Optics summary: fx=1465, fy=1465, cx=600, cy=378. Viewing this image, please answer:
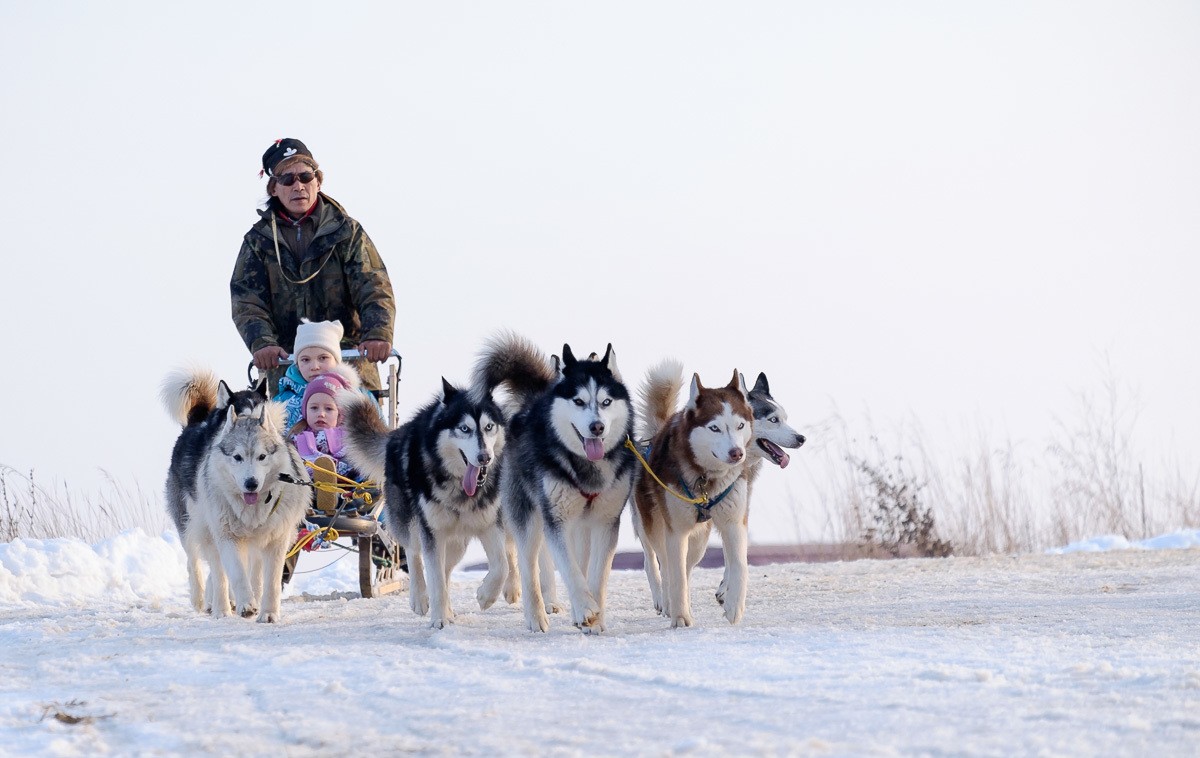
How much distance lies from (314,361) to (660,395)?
2.00 m

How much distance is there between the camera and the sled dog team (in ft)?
19.9

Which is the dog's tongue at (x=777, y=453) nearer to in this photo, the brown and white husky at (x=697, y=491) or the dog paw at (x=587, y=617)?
the brown and white husky at (x=697, y=491)

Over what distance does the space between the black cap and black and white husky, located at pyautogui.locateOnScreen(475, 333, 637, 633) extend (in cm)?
305

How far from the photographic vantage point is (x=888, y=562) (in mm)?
10469

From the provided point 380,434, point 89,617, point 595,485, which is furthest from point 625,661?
point 89,617

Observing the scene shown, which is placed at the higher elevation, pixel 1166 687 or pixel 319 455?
pixel 319 455

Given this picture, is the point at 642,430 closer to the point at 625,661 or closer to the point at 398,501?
the point at 398,501

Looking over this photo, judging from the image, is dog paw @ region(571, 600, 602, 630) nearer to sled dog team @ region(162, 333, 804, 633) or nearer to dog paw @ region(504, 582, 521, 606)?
sled dog team @ region(162, 333, 804, 633)

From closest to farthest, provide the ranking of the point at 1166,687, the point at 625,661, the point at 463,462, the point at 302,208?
the point at 1166,687, the point at 625,661, the point at 463,462, the point at 302,208

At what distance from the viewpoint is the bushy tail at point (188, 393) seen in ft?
26.1

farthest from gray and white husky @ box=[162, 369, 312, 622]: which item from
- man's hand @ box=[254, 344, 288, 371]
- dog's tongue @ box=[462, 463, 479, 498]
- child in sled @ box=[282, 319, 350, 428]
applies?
dog's tongue @ box=[462, 463, 479, 498]

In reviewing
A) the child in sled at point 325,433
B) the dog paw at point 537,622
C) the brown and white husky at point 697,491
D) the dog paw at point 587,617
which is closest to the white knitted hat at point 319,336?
the child in sled at point 325,433

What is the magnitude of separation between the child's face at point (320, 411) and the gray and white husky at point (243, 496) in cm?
50

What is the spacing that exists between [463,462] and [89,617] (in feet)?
7.13
